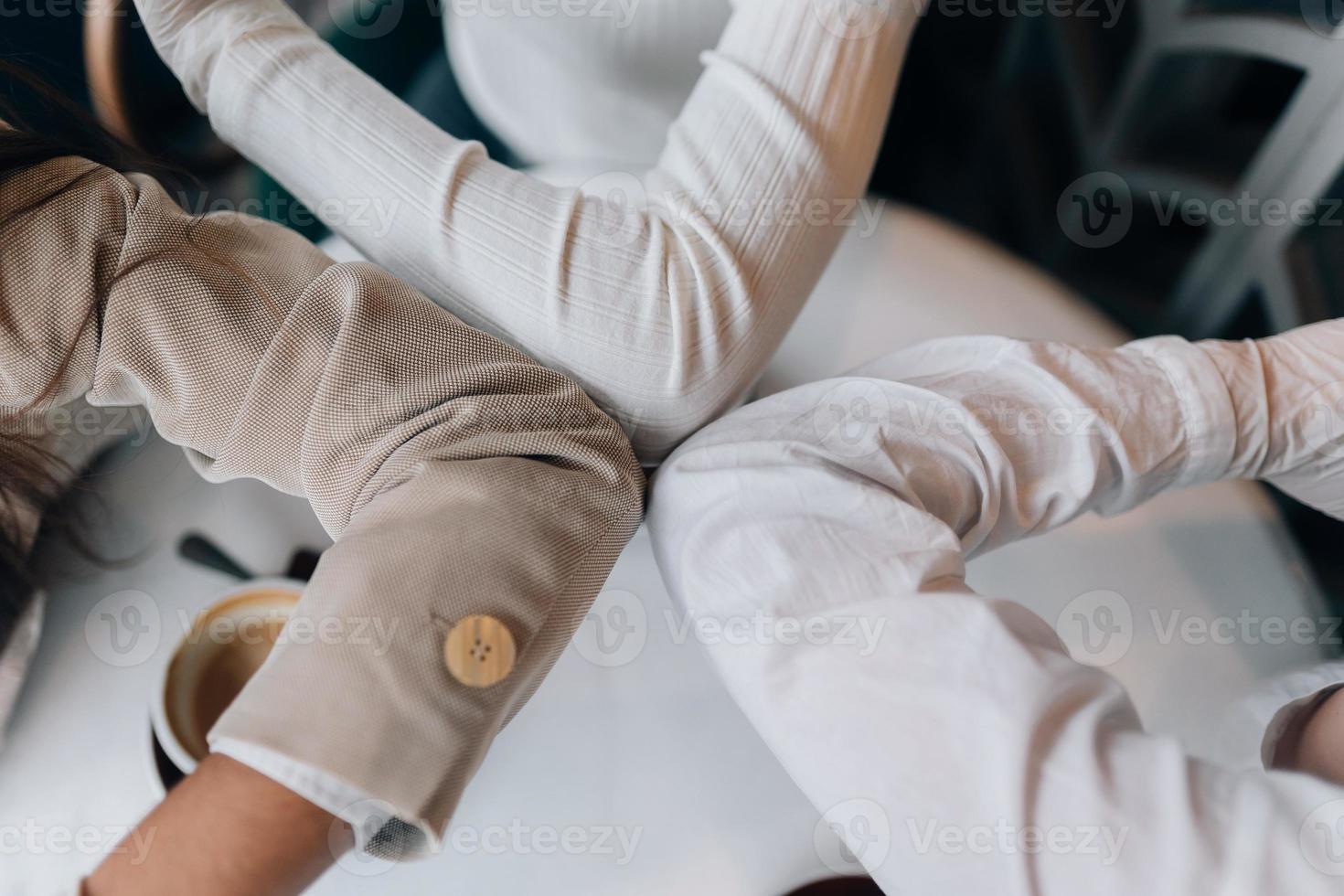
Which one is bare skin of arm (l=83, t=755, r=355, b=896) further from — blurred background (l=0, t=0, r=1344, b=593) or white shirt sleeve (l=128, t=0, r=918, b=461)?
blurred background (l=0, t=0, r=1344, b=593)

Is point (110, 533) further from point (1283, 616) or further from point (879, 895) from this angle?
point (1283, 616)

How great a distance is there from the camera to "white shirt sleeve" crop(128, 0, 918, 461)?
17.7 inches

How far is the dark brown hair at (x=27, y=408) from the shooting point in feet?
1.24

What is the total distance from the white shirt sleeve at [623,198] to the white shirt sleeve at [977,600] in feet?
0.18

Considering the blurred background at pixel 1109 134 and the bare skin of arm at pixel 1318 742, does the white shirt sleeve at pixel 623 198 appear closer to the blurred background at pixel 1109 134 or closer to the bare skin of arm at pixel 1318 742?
the blurred background at pixel 1109 134

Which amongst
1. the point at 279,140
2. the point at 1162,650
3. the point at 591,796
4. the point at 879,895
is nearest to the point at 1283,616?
the point at 1162,650

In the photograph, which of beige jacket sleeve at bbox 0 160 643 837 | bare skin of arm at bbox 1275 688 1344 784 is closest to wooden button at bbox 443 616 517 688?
beige jacket sleeve at bbox 0 160 643 837

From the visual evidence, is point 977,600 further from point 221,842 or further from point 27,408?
point 27,408

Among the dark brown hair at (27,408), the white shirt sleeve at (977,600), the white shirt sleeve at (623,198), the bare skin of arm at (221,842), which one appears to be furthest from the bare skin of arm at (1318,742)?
the dark brown hair at (27,408)

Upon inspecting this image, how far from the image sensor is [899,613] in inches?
13.6

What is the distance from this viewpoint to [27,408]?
Result: 408 millimetres

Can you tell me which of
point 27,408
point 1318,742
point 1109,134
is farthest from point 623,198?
point 1109,134

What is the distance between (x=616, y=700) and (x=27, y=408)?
0.34 meters

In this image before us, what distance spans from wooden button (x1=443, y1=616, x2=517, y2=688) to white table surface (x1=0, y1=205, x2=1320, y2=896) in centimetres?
16
